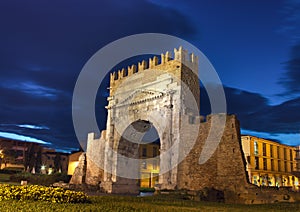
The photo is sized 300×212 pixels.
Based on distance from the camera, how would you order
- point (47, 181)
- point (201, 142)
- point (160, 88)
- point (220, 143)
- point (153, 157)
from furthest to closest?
point (153, 157), point (47, 181), point (160, 88), point (201, 142), point (220, 143)

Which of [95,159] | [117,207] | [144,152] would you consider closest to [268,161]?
[144,152]

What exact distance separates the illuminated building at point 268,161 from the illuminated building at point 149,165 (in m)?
15.2

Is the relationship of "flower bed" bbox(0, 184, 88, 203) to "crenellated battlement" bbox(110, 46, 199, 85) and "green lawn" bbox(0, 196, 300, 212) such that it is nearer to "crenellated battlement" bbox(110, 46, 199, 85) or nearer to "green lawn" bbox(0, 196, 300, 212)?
"green lawn" bbox(0, 196, 300, 212)

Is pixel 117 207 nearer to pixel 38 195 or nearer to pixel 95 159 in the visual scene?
pixel 38 195

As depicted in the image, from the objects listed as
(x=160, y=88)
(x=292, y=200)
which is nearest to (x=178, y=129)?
(x=160, y=88)

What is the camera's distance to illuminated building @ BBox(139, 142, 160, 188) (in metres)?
48.6

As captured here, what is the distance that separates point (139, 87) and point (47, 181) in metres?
15.2

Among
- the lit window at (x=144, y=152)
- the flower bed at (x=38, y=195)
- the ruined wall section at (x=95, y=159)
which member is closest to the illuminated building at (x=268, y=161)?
the ruined wall section at (x=95, y=159)

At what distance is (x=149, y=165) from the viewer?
5069 centimetres

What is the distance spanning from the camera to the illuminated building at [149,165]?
48.6 meters

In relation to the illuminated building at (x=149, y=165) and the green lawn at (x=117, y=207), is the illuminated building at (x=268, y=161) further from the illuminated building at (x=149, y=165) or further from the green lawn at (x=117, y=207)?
the green lawn at (x=117, y=207)

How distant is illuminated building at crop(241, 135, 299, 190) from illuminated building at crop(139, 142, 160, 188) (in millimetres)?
15228

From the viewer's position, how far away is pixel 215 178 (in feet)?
55.2

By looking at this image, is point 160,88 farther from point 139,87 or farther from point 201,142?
Answer: point 201,142
